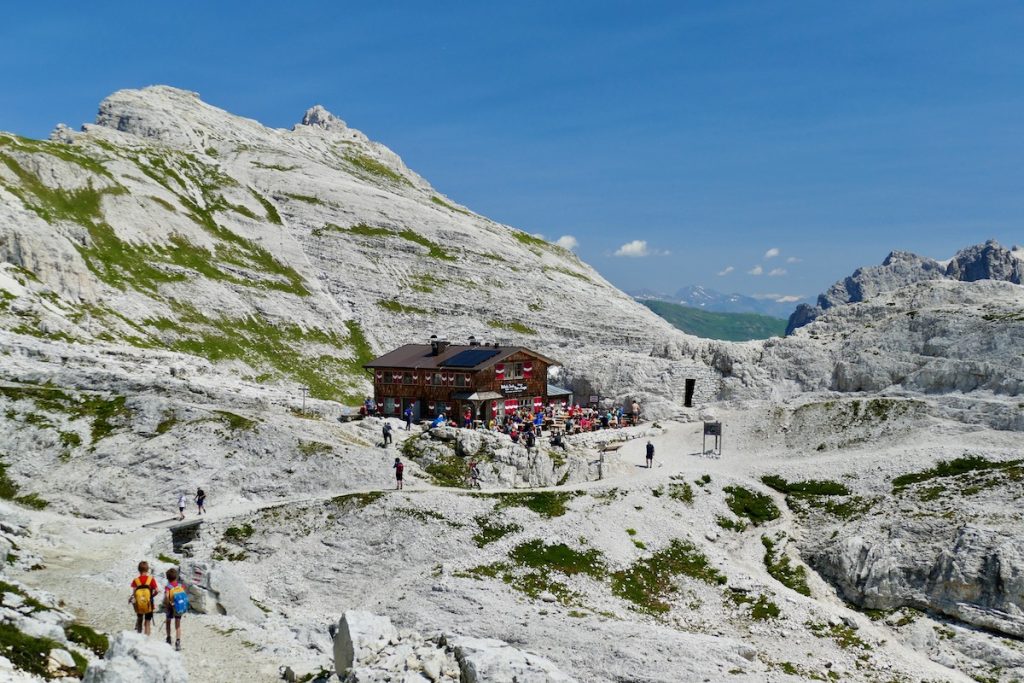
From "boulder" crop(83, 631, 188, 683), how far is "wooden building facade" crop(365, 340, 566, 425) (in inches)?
2463

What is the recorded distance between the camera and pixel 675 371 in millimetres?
110625

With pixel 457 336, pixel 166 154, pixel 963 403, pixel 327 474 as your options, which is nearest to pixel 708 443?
pixel 963 403

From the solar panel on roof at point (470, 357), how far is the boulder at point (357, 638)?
55.2 m

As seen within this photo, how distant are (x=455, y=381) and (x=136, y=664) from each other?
6640 centimetres

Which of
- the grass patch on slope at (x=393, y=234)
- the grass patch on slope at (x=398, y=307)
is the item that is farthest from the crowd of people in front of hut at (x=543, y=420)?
the grass patch on slope at (x=393, y=234)

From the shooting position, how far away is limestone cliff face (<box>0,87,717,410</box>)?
111 m

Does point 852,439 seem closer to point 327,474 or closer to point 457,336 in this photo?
point 327,474

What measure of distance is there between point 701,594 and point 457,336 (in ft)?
324

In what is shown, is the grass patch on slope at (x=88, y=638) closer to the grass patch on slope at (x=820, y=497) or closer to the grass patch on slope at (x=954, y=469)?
the grass patch on slope at (x=820, y=497)

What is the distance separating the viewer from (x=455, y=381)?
3600 inches

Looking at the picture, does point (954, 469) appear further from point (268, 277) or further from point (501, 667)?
point (268, 277)

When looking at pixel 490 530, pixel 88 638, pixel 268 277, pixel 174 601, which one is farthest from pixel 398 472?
pixel 268 277

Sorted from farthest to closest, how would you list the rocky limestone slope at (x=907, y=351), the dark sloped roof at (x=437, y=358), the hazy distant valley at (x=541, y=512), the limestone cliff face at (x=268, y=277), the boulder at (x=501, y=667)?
the limestone cliff face at (x=268, y=277) → the dark sloped roof at (x=437, y=358) → the rocky limestone slope at (x=907, y=351) → the hazy distant valley at (x=541, y=512) → the boulder at (x=501, y=667)

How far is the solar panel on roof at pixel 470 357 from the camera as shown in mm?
91062
